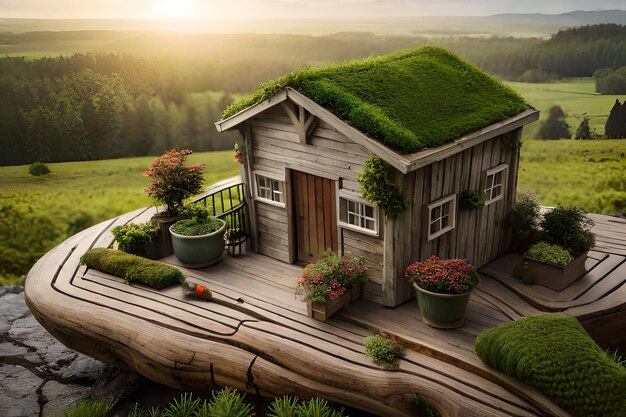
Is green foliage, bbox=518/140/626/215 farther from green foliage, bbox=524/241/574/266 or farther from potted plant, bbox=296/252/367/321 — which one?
potted plant, bbox=296/252/367/321

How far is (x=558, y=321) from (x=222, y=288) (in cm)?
533

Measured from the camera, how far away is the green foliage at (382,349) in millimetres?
7051

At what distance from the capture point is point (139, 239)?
10016 millimetres

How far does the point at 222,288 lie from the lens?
9086mm

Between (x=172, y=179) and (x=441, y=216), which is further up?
(x=172, y=179)

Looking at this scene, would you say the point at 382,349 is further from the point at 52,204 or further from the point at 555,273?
the point at 52,204

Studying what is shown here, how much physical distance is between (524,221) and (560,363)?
4.27 m

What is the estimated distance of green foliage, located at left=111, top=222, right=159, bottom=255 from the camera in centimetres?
995

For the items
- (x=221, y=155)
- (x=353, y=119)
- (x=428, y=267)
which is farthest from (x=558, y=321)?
(x=221, y=155)

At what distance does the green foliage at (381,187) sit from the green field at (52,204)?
1133 cm

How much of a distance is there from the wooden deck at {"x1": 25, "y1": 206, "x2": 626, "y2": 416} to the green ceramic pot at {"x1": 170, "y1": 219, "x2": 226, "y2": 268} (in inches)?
9.4

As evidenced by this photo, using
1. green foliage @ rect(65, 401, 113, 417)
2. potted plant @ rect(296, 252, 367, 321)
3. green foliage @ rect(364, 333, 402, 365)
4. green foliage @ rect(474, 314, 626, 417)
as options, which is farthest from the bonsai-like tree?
green foliage @ rect(474, 314, 626, 417)

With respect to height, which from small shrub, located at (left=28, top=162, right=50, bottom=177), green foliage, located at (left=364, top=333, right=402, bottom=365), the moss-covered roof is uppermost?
the moss-covered roof

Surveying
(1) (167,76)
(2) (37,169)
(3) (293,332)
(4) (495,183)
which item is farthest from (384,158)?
(1) (167,76)
